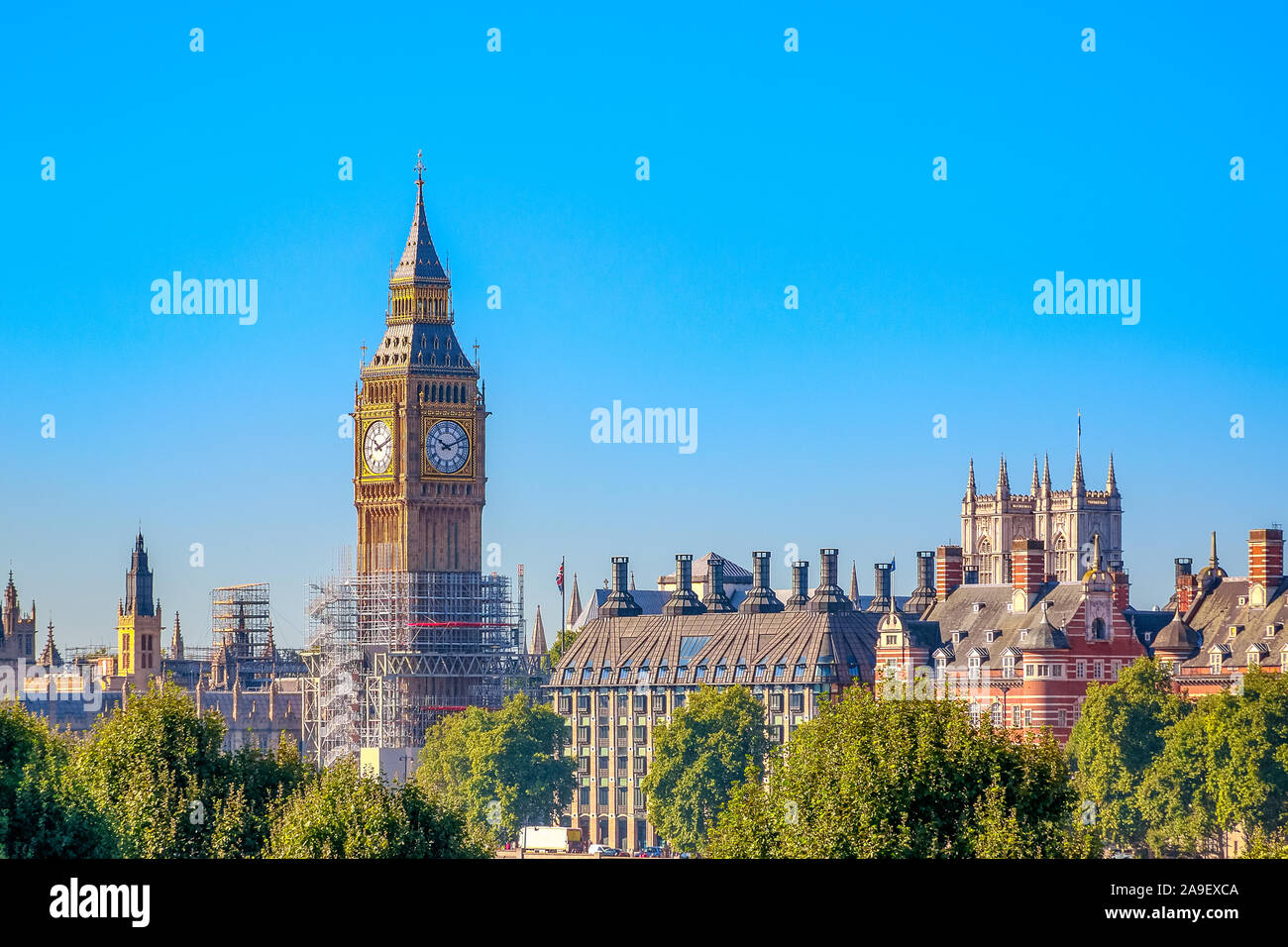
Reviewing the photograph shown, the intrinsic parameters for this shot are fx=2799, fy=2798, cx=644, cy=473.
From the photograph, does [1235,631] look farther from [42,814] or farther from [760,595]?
[42,814]

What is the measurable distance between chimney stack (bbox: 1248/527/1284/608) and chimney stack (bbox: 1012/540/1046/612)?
11.4 metres

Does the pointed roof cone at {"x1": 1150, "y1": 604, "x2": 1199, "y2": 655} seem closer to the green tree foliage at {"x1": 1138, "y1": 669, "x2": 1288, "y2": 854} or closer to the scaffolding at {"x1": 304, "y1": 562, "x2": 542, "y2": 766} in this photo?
the green tree foliage at {"x1": 1138, "y1": 669, "x2": 1288, "y2": 854}

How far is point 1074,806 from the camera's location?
7550 centimetres

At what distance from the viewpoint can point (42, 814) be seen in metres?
73.2

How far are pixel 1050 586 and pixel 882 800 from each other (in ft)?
278

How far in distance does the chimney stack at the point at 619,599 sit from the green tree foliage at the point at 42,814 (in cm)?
11293

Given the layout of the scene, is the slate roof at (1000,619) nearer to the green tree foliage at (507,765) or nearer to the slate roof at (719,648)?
the slate roof at (719,648)

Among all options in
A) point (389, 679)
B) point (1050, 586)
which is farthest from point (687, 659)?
point (1050, 586)

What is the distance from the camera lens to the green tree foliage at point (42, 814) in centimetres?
7244

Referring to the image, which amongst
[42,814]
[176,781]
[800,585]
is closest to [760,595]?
[800,585]

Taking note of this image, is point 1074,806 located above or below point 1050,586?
below

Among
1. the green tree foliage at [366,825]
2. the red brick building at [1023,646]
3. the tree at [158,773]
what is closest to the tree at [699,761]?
the red brick building at [1023,646]
